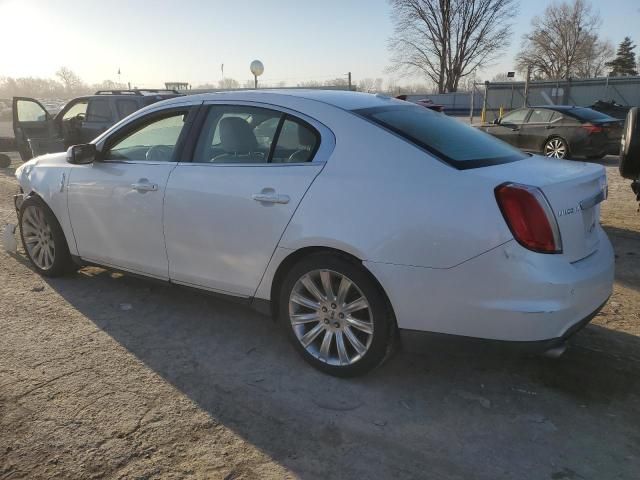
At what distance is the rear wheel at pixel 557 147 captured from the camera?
13.0 metres

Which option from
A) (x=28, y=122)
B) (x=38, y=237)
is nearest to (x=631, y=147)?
(x=38, y=237)

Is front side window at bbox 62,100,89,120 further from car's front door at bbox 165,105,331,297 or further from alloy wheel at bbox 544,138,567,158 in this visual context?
alloy wheel at bbox 544,138,567,158

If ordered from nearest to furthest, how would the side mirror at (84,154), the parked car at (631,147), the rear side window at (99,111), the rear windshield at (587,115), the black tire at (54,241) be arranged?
1. the side mirror at (84,154)
2. the black tire at (54,241)
3. the parked car at (631,147)
4. the rear side window at (99,111)
5. the rear windshield at (587,115)

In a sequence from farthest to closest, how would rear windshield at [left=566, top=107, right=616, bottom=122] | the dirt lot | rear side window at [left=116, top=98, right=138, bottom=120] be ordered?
rear windshield at [left=566, top=107, right=616, bottom=122], rear side window at [left=116, top=98, right=138, bottom=120], the dirt lot

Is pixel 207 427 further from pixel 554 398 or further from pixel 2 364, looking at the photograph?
pixel 554 398

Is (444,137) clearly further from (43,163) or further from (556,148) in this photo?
(556,148)

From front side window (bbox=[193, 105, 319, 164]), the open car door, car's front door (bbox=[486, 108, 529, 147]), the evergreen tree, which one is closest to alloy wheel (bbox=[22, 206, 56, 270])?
front side window (bbox=[193, 105, 319, 164])

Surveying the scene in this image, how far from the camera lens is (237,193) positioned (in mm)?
3436

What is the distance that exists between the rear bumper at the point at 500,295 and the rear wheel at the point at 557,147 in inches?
440

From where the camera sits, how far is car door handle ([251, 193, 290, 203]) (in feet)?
10.6

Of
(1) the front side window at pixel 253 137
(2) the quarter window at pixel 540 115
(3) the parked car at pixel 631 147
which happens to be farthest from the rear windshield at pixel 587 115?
(1) the front side window at pixel 253 137

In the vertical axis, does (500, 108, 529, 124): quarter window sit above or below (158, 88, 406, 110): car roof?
below

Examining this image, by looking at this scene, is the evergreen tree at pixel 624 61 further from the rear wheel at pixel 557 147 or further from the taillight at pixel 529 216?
the taillight at pixel 529 216

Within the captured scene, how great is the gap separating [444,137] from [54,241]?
354 centimetres
